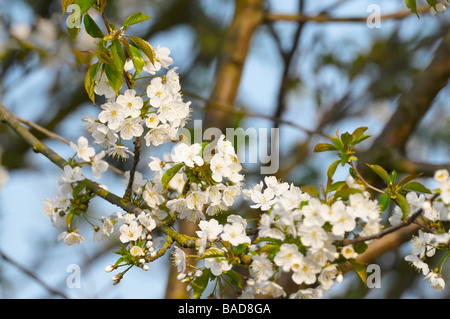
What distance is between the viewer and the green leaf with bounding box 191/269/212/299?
1050 millimetres

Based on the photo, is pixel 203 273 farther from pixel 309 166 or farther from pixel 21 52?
pixel 309 166

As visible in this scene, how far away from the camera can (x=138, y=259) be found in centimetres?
107

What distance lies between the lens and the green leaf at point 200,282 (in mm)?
1050

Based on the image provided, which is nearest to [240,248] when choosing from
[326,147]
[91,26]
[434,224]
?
[326,147]

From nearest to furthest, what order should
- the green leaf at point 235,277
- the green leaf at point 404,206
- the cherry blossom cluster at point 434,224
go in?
the cherry blossom cluster at point 434,224 < the green leaf at point 404,206 < the green leaf at point 235,277

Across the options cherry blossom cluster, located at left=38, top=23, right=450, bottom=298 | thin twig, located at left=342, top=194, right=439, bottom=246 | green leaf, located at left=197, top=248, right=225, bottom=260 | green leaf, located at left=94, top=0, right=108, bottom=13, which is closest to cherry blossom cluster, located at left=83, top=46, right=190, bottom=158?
cherry blossom cluster, located at left=38, top=23, right=450, bottom=298

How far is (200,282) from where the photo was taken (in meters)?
1.06

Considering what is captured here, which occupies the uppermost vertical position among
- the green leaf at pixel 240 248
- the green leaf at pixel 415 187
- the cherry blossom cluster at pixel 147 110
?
the cherry blossom cluster at pixel 147 110

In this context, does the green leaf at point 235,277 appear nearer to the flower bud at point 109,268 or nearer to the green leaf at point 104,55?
the flower bud at point 109,268

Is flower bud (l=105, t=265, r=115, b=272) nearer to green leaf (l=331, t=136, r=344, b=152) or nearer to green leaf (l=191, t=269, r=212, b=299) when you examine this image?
green leaf (l=191, t=269, r=212, b=299)

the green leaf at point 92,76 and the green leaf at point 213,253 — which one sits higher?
the green leaf at point 92,76

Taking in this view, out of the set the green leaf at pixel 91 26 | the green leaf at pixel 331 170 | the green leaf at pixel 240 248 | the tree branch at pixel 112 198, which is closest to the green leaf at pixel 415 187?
the green leaf at pixel 331 170
